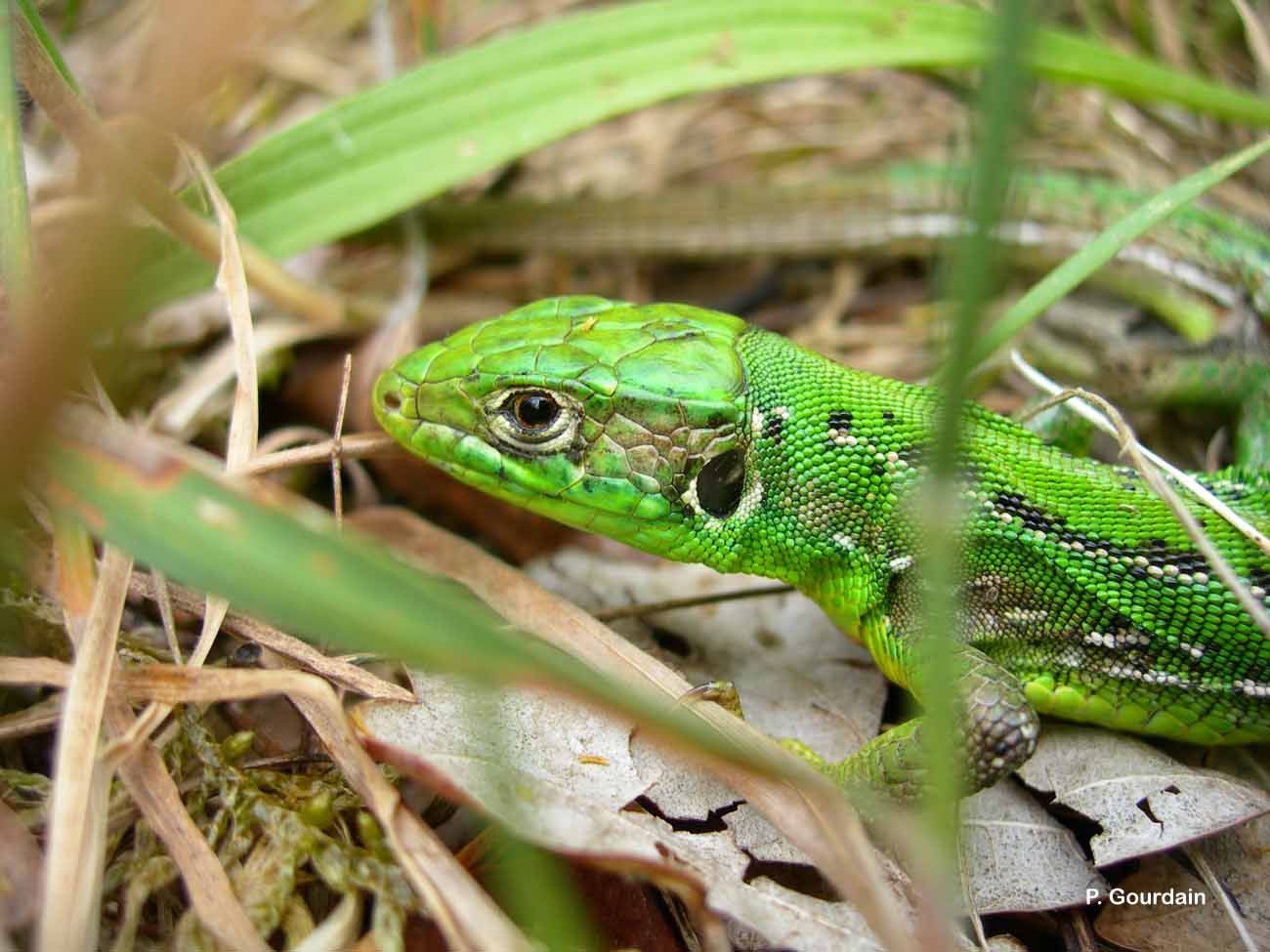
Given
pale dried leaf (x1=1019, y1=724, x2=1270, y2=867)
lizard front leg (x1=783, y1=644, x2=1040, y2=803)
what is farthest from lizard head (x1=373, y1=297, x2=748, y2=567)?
pale dried leaf (x1=1019, y1=724, x2=1270, y2=867)

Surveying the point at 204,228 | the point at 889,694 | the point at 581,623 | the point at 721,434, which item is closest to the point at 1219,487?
the point at 889,694

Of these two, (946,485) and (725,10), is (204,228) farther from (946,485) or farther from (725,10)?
(946,485)

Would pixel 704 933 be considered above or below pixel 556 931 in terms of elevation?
below

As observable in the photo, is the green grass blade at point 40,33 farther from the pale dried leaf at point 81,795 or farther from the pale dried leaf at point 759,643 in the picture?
the pale dried leaf at point 759,643

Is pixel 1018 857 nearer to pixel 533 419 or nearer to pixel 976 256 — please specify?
pixel 533 419

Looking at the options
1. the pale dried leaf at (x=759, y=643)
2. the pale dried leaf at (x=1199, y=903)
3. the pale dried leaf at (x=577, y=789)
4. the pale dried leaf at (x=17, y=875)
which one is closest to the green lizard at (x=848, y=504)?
the pale dried leaf at (x=759, y=643)

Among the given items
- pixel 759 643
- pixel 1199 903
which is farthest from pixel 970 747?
pixel 759 643
